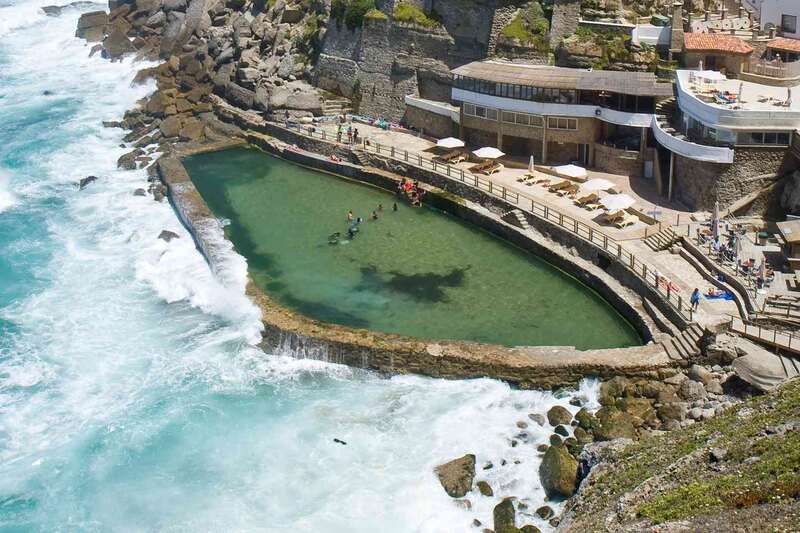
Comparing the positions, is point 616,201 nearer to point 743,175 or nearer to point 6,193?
point 743,175

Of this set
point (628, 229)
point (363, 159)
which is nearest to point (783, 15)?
point (628, 229)

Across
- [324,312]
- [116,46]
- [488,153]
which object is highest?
[116,46]

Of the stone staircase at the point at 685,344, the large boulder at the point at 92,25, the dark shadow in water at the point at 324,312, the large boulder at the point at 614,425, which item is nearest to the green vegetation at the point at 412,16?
the dark shadow in water at the point at 324,312

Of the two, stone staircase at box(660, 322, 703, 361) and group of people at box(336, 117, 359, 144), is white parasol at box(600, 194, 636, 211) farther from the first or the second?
group of people at box(336, 117, 359, 144)

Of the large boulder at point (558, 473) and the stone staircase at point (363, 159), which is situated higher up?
the stone staircase at point (363, 159)

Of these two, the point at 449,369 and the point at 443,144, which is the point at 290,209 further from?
the point at 449,369

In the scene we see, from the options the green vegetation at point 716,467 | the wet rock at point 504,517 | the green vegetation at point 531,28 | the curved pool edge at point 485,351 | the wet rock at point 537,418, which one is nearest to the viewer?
the green vegetation at point 716,467

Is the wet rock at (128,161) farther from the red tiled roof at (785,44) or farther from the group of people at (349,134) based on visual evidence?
the red tiled roof at (785,44)
